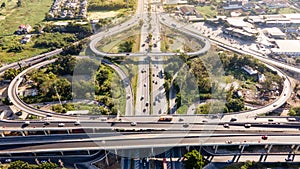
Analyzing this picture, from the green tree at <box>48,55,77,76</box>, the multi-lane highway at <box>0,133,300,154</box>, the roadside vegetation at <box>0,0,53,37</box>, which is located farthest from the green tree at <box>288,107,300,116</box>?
→ the roadside vegetation at <box>0,0,53,37</box>

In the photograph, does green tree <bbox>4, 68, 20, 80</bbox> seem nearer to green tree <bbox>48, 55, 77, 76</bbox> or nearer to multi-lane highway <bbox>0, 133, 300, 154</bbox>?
green tree <bbox>48, 55, 77, 76</bbox>

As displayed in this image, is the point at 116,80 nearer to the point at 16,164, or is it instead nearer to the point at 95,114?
the point at 95,114

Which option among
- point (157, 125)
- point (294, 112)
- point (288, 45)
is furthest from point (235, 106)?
point (288, 45)

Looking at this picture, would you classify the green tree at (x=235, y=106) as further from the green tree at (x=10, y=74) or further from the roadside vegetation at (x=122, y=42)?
the green tree at (x=10, y=74)

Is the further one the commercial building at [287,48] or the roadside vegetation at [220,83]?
the commercial building at [287,48]

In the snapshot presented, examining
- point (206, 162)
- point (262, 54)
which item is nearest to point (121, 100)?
point (206, 162)

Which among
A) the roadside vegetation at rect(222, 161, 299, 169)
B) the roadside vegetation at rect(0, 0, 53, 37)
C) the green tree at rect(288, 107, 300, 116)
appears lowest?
the roadside vegetation at rect(222, 161, 299, 169)

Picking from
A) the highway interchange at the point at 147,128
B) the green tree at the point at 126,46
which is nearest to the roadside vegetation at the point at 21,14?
Result: the green tree at the point at 126,46

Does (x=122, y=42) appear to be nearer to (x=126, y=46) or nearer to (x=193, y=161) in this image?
(x=126, y=46)

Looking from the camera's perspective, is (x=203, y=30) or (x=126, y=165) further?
(x=203, y=30)

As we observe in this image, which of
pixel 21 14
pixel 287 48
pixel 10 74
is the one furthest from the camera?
pixel 21 14

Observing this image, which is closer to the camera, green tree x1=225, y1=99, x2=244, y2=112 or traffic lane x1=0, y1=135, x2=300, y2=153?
traffic lane x1=0, y1=135, x2=300, y2=153
